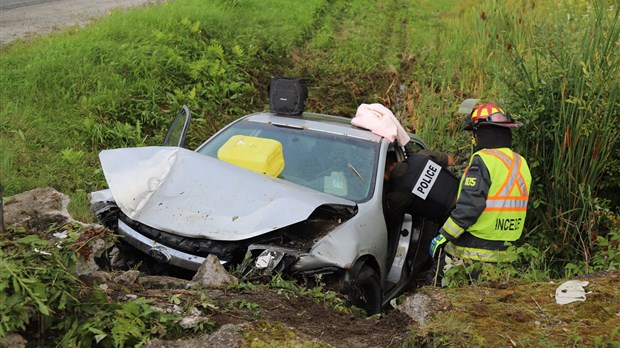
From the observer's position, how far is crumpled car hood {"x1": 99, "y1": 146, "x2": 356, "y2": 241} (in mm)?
4555

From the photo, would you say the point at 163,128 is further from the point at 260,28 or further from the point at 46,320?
the point at 46,320

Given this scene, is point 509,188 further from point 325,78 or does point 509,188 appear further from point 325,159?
point 325,78

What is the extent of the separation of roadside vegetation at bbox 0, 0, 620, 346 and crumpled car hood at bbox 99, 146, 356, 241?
1.11 m

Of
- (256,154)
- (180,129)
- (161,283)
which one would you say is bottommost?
(161,283)

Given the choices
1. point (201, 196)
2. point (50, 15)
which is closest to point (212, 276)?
point (201, 196)

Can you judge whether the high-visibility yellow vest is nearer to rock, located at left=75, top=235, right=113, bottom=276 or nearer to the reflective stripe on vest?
the reflective stripe on vest

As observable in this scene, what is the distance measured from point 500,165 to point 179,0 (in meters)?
8.31

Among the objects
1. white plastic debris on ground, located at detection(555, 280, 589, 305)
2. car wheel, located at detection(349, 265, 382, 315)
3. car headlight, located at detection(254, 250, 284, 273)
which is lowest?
car wheel, located at detection(349, 265, 382, 315)

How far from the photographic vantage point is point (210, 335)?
11.4ft

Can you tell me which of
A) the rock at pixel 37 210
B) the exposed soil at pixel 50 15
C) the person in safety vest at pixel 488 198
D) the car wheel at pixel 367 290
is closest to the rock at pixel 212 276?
the car wheel at pixel 367 290

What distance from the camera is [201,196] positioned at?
190 inches

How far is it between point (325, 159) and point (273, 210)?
3.75 feet

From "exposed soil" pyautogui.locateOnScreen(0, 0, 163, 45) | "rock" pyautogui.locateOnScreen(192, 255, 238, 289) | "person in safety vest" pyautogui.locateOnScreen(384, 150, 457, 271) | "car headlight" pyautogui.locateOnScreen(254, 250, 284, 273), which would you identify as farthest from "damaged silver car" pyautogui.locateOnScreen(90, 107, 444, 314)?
"exposed soil" pyautogui.locateOnScreen(0, 0, 163, 45)

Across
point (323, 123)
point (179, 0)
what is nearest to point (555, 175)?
point (323, 123)
